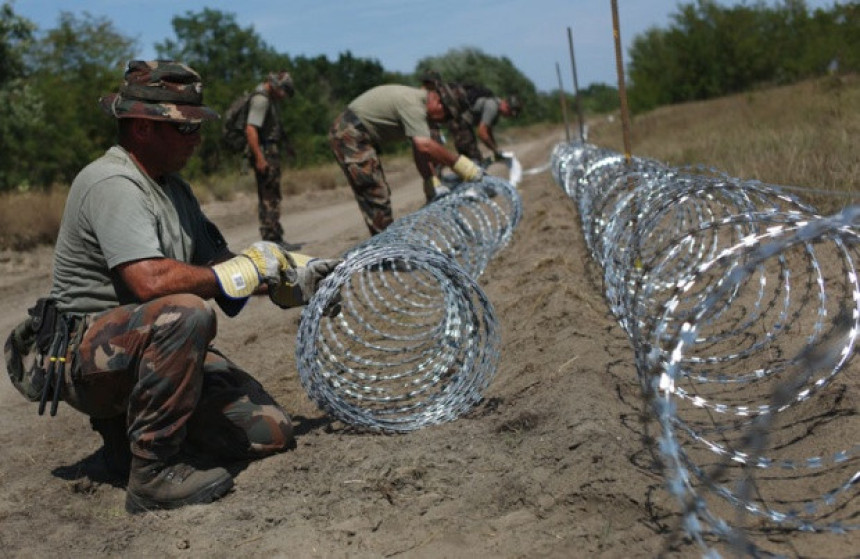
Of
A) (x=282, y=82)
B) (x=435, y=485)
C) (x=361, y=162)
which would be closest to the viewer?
(x=435, y=485)

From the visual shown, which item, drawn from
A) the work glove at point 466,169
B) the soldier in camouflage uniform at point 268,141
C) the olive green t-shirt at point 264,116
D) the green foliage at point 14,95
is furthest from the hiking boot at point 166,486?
the green foliage at point 14,95

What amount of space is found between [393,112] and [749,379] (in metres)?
5.47

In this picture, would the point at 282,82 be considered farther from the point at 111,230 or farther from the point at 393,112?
the point at 111,230

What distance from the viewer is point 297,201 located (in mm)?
21156

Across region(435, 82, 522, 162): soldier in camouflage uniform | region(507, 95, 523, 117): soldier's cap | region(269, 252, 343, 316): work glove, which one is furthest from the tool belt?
region(507, 95, 523, 117): soldier's cap

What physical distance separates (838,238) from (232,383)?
3.20 metres

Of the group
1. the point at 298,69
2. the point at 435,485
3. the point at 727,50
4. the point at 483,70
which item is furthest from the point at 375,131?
the point at 483,70

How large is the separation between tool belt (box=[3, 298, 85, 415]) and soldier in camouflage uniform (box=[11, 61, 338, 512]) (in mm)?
15

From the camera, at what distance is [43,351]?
4461mm

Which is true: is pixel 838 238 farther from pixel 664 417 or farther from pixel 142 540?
pixel 142 540

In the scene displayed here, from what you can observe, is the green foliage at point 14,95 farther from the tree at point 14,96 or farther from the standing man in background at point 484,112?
the standing man in background at point 484,112

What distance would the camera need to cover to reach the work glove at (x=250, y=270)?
14.3 ft

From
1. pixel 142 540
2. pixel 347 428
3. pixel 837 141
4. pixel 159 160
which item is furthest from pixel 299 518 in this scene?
pixel 837 141

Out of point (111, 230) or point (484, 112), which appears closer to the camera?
point (111, 230)
